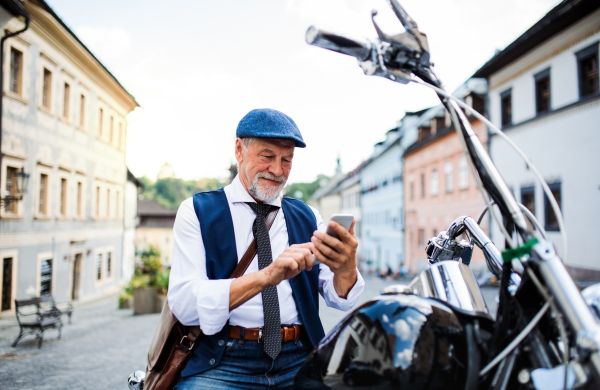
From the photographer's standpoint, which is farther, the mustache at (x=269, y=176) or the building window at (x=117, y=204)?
the building window at (x=117, y=204)

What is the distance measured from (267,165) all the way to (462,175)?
2371cm

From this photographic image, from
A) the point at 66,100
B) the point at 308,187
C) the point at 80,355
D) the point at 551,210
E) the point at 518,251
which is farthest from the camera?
the point at 308,187

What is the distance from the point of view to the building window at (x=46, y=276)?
55.4 ft

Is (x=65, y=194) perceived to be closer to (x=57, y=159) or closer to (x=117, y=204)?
(x=57, y=159)

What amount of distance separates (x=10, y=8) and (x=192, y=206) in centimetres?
1379

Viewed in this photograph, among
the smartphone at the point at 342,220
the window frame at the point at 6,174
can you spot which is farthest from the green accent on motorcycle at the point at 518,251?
the window frame at the point at 6,174

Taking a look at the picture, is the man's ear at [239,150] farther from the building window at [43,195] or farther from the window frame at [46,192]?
the building window at [43,195]

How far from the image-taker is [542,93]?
17.4 m

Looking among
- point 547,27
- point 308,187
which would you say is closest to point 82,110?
point 547,27

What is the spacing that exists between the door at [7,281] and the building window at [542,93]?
1805cm

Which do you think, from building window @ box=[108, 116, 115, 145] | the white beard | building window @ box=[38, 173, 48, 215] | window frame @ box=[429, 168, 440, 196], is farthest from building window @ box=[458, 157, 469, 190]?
the white beard

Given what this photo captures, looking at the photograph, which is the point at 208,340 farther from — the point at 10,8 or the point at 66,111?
the point at 66,111

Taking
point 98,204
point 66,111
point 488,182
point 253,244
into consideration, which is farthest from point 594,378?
point 98,204

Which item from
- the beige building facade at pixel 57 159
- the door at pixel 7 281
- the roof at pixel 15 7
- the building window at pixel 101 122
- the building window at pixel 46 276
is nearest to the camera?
the roof at pixel 15 7
